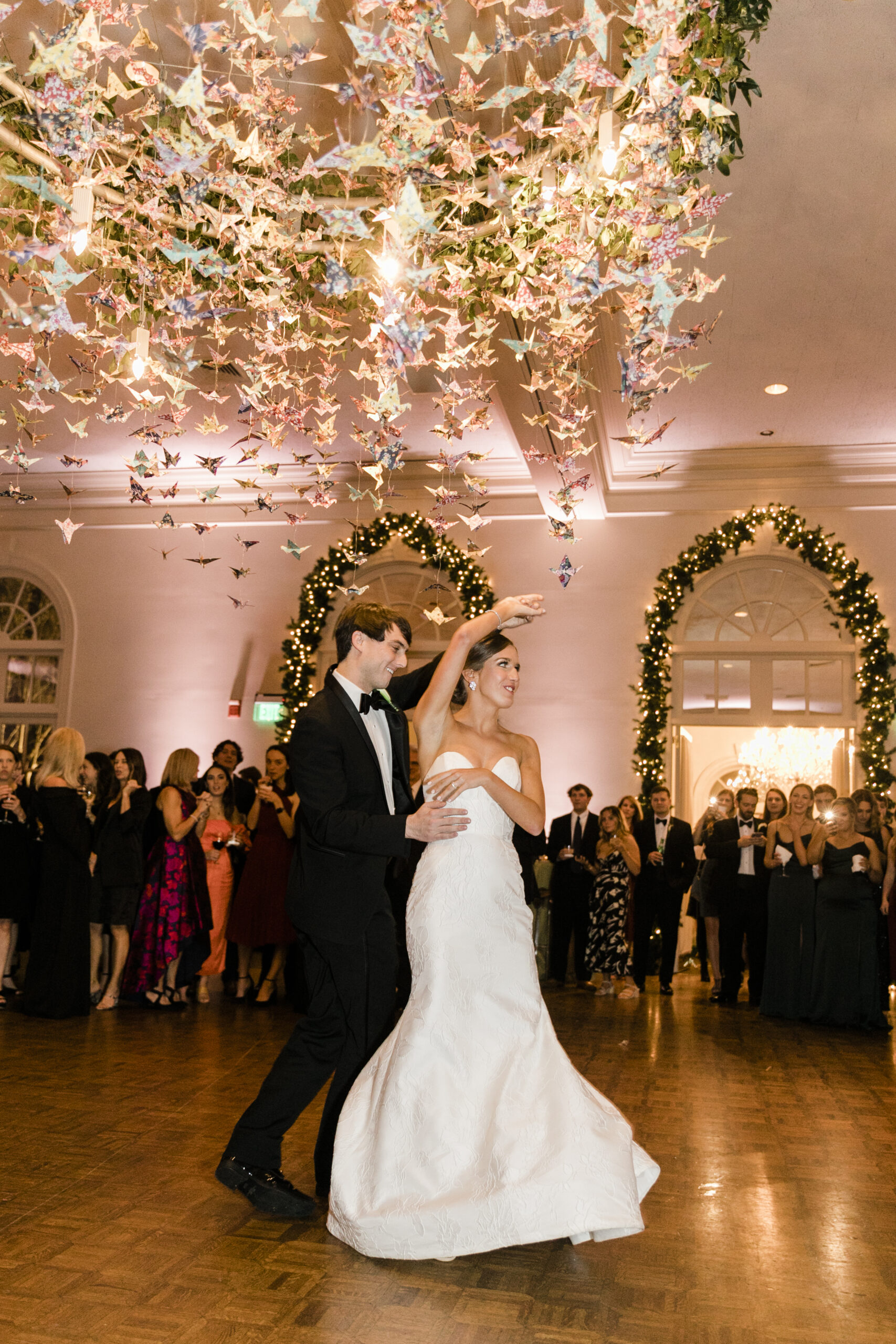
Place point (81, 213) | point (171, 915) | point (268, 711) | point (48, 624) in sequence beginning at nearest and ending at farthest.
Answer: point (81, 213), point (171, 915), point (268, 711), point (48, 624)

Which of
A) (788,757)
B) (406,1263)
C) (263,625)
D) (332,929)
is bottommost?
(406,1263)

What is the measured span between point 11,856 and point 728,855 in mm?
4958

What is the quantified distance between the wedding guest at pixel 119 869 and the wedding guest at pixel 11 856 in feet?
1.27

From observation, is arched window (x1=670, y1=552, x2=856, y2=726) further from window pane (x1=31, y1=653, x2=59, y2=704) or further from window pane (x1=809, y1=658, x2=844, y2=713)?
window pane (x1=31, y1=653, x2=59, y2=704)

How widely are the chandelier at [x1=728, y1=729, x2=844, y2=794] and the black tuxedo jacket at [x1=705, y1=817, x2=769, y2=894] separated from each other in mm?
3537

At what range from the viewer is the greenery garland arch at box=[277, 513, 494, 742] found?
33.9 ft

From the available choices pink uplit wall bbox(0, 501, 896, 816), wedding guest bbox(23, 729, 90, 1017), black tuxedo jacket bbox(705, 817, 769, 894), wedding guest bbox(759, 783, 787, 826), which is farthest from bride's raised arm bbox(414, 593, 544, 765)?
pink uplit wall bbox(0, 501, 896, 816)

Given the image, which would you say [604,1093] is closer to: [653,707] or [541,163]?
[541,163]

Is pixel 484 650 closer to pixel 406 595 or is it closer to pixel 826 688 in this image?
pixel 826 688

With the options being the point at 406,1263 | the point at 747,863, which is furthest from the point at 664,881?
the point at 406,1263

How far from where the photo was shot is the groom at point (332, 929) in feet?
9.70

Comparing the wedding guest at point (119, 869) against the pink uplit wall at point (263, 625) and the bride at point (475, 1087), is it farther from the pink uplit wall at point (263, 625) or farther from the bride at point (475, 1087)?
the pink uplit wall at point (263, 625)

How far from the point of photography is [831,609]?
980 cm

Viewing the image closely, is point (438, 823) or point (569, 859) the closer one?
point (438, 823)
